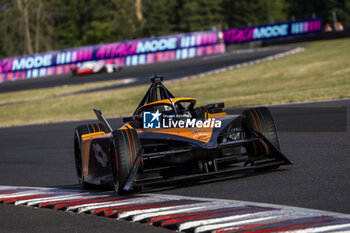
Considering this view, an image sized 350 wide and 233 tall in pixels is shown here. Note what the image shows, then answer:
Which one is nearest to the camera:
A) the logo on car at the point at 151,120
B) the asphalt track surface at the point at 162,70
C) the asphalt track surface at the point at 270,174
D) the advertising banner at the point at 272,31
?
the asphalt track surface at the point at 270,174

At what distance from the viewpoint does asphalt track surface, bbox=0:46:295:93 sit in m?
33.5

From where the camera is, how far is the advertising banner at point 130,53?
1678 inches

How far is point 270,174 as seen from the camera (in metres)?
7.41

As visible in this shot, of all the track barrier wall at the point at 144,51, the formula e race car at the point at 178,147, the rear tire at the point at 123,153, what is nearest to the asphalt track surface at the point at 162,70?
the track barrier wall at the point at 144,51

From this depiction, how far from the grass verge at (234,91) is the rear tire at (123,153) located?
980 cm

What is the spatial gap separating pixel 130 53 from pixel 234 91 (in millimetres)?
20807

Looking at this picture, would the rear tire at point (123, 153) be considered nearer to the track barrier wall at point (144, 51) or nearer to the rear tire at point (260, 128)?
the rear tire at point (260, 128)

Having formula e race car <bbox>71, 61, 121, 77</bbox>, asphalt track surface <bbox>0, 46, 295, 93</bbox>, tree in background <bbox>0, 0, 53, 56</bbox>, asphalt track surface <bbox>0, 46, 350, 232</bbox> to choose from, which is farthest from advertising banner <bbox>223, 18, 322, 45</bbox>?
asphalt track surface <bbox>0, 46, 350, 232</bbox>

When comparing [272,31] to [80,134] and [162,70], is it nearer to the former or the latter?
[162,70]

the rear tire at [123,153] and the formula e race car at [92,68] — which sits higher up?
the formula e race car at [92,68]

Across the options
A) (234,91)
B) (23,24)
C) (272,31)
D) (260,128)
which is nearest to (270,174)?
(260,128)

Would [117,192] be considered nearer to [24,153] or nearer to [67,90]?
[24,153]

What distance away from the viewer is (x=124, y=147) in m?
6.98

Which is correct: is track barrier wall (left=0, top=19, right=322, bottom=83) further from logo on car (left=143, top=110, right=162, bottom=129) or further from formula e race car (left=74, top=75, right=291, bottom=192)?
logo on car (left=143, top=110, right=162, bottom=129)
